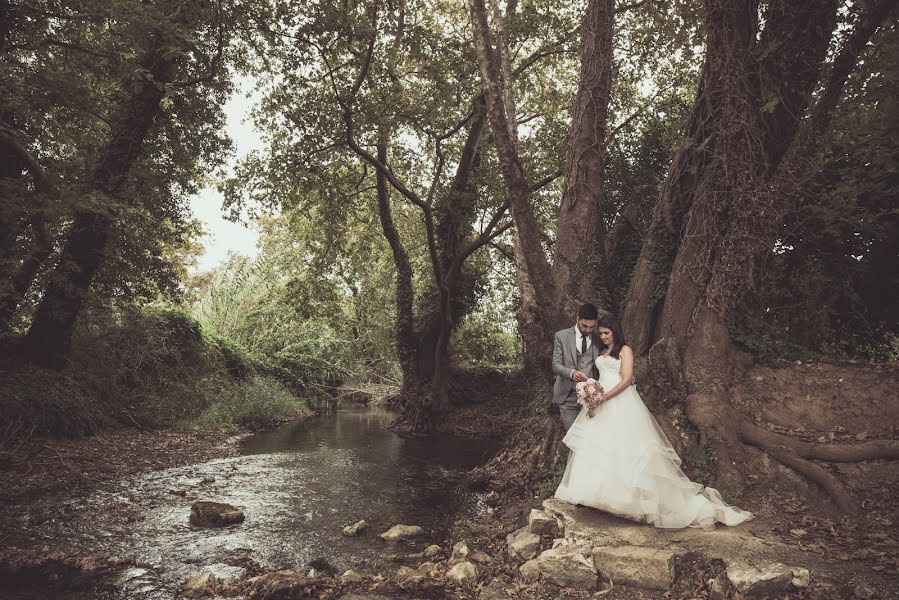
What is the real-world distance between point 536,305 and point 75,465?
28.2ft

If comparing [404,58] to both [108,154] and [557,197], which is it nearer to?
[557,197]

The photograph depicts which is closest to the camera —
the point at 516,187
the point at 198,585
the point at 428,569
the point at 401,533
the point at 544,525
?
the point at 198,585

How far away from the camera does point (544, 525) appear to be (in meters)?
6.03

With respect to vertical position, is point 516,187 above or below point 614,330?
above

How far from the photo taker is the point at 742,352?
7.64 metres

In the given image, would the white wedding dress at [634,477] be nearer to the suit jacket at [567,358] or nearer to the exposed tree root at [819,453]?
the suit jacket at [567,358]

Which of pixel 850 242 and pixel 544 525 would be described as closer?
pixel 544 525

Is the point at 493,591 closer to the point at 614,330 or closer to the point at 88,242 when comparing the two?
the point at 614,330

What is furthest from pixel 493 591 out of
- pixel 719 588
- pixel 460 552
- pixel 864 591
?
pixel 864 591

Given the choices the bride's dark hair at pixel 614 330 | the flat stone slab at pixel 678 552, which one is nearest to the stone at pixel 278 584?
the flat stone slab at pixel 678 552

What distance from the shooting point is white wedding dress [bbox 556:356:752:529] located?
557 cm

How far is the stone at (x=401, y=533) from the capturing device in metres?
6.92

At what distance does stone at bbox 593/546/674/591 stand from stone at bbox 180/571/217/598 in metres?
3.77

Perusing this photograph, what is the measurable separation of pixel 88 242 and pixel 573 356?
1111cm
